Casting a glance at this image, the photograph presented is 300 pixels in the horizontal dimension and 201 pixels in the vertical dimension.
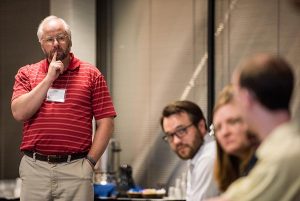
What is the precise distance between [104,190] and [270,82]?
3.99 m

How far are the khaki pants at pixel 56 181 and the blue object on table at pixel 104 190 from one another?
1.79 meters

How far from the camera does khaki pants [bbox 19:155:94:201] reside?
364cm

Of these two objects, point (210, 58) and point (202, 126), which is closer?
point (202, 126)

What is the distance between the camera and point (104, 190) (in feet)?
18.0

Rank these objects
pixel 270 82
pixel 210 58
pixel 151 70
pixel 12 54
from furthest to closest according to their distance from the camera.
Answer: pixel 12 54 → pixel 151 70 → pixel 210 58 → pixel 270 82

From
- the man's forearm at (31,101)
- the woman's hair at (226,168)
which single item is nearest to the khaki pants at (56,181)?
the man's forearm at (31,101)

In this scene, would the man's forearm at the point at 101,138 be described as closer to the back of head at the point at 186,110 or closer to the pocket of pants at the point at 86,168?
the pocket of pants at the point at 86,168

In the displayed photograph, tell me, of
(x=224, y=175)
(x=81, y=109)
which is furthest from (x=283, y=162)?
(x=81, y=109)

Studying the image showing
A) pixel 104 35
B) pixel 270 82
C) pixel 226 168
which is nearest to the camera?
pixel 270 82

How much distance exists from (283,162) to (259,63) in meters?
0.25

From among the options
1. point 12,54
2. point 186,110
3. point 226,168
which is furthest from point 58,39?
point 12,54

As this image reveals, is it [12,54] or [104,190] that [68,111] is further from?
[12,54]

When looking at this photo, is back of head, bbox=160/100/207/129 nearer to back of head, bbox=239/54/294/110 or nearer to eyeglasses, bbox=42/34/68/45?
back of head, bbox=239/54/294/110

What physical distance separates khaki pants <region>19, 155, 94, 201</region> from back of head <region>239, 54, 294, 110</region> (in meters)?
2.15
